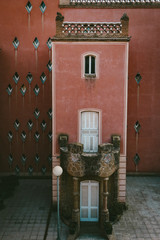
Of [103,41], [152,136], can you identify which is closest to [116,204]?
[152,136]

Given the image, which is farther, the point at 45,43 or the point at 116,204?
the point at 45,43

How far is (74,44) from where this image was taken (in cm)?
1191

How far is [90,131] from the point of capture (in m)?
12.2

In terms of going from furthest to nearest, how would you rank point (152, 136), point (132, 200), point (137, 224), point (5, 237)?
point (152, 136)
point (132, 200)
point (137, 224)
point (5, 237)

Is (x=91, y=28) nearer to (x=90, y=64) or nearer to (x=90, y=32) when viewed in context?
(x=90, y=32)

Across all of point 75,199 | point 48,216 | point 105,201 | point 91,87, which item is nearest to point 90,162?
point 75,199

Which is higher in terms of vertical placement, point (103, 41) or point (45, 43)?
point (45, 43)

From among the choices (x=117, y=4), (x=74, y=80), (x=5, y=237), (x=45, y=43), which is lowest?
(x=5, y=237)

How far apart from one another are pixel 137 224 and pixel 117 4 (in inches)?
599

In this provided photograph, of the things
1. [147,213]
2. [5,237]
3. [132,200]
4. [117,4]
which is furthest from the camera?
[117,4]

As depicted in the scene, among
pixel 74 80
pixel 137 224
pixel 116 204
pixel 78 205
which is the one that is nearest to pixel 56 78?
pixel 74 80

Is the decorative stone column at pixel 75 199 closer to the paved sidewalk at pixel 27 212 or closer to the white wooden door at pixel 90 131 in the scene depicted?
the paved sidewalk at pixel 27 212

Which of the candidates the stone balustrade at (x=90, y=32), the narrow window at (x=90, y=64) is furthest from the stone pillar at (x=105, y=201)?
the stone balustrade at (x=90, y=32)

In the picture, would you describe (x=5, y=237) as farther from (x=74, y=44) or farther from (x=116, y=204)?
(x=74, y=44)
